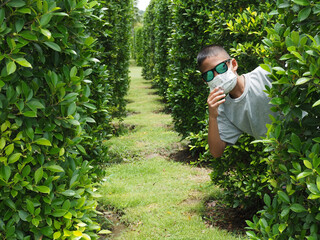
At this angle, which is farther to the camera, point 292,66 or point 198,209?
point 198,209

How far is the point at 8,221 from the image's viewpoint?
2162mm

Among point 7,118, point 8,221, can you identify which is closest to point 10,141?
point 7,118

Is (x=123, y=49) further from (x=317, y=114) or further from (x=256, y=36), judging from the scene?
(x=317, y=114)

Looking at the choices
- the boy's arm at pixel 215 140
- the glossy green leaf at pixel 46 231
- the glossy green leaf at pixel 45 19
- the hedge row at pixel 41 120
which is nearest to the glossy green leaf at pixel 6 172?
the hedge row at pixel 41 120

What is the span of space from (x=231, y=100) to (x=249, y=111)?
0.84 ft

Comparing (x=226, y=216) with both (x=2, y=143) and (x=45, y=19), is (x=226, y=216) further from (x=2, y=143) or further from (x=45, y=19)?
(x=45, y=19)

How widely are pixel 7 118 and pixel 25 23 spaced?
2.09 feet

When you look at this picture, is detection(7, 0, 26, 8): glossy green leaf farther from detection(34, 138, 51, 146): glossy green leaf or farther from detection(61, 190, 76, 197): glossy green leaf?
detection(61, 190, 76, 197): glossy green leaf

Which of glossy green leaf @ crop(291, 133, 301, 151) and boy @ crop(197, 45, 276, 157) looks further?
boy @ crop(197, 45, 276, 157)

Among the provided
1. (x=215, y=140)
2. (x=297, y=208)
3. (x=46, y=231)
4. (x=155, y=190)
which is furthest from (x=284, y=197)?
(x=155, y=190)

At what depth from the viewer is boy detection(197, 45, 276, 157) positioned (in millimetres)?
3039

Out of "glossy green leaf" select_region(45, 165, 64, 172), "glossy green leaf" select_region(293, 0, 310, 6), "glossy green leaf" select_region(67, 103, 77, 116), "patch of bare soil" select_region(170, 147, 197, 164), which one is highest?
"glossy green leaf" select_region(293, 0, 310, 6)

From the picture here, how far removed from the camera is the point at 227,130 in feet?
10.8

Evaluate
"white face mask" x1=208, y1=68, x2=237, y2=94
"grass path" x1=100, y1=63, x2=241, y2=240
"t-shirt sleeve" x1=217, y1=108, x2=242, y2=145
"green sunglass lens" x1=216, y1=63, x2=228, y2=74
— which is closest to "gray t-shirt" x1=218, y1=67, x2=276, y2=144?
"t-shirt sleeve" x1=217, y1=108, x2=242, y2=145
